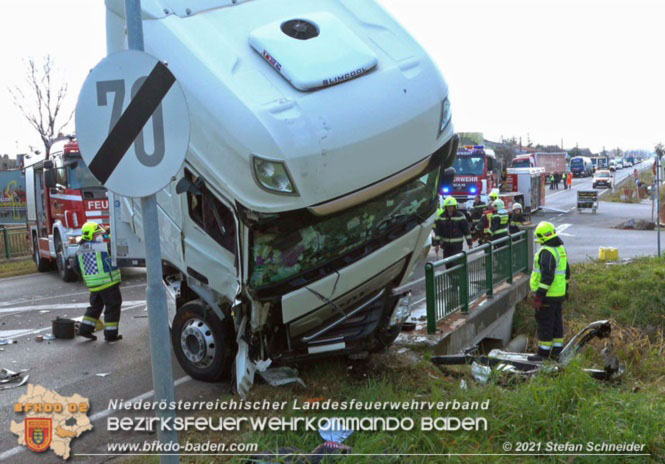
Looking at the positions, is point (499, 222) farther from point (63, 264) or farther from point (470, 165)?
point (470, 165)

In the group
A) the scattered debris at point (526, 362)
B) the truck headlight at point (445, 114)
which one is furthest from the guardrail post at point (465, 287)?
the truck headlight at point (445, 114)

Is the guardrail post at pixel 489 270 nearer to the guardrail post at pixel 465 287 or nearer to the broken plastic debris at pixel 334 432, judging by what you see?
the guardrail post at pixel 465 287

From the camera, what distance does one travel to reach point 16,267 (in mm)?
17250

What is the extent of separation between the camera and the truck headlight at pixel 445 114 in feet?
15.9

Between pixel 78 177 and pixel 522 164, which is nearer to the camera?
pixel 78 177

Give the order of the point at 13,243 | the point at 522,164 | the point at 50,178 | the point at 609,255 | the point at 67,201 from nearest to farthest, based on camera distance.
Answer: the point at 50,178, the point at 67,201, the point at 609,255, the point at 13,243, the point at 522,164

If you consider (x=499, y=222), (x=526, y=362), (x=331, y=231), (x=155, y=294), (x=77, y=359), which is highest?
(x=331, y=231)

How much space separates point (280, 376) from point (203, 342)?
0.87m

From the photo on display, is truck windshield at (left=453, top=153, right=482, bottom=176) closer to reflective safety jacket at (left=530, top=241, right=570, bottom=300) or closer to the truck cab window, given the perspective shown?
reflective safety jacket at (left=530, top=241, right=570, bottom=300)

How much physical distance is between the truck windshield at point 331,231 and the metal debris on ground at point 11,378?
3351 mm

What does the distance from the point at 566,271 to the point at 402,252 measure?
135 inches

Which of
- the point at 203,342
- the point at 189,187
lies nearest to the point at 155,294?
the point at 189,187

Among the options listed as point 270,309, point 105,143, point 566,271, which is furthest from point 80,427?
point 566,271

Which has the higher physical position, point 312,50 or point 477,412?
point 312,50
